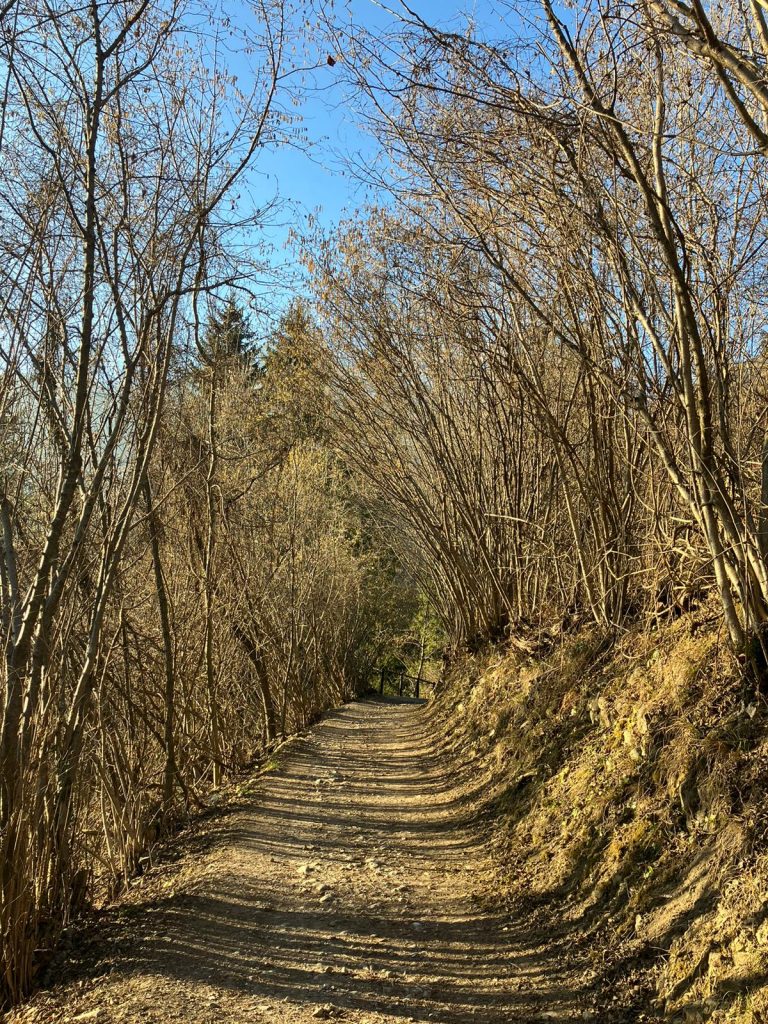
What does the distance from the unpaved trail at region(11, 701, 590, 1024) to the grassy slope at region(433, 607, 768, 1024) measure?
31 cm

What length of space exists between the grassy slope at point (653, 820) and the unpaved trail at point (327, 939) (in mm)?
311

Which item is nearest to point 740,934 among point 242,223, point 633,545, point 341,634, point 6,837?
point 633,545

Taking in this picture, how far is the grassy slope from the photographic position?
8.98ft

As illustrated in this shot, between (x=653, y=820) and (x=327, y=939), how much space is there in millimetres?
1792

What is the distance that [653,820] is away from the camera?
3564 millimetres

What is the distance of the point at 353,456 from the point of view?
1173 cm

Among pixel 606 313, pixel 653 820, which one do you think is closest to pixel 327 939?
pixel 653 820

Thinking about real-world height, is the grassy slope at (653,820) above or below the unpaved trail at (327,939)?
above

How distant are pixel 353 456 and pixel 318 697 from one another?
6154 mm

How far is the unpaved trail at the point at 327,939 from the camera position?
3.15 metres

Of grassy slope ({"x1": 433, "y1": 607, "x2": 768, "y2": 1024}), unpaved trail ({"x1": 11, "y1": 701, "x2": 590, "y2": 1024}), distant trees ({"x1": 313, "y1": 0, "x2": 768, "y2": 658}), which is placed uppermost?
distant trees ({"x1": 313, "y1": 0, "x2": 768, "y2": 658})

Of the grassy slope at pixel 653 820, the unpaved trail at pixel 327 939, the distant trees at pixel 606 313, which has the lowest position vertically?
the unpaved trail at pixel 327 939

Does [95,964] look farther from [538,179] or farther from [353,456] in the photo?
[353,456]


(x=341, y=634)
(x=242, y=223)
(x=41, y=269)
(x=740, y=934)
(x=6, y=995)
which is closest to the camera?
(x=740, y=934)
